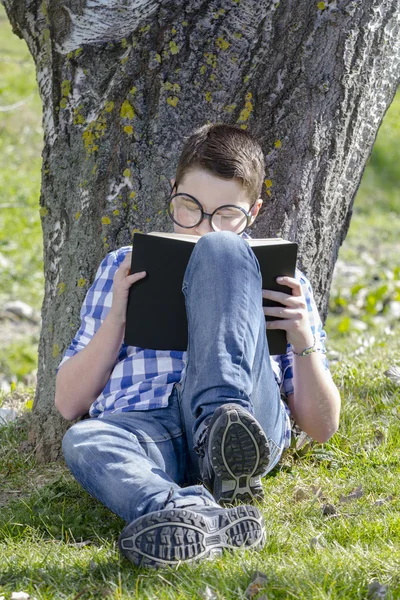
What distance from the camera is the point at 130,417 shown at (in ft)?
8.81

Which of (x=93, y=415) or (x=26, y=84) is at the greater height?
(x=26, y=84)

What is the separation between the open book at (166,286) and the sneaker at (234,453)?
43 centimetres

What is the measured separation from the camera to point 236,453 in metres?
2.25

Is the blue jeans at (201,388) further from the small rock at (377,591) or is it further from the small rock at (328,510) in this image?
the small rock at (377,591)

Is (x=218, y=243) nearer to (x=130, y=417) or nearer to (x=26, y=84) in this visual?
(x=130, y=417)

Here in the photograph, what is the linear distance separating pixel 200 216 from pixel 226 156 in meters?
0.24

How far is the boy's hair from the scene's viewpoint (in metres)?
2.83

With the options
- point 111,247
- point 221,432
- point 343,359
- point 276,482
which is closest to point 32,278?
point 343,359

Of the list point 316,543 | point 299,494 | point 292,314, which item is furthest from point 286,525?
point 292,314

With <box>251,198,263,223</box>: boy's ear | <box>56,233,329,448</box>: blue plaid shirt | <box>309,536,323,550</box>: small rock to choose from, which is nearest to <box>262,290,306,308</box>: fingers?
<box>56,233,329,448</box>: blue plaid shirt

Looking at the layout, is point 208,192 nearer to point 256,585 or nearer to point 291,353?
point 291,353

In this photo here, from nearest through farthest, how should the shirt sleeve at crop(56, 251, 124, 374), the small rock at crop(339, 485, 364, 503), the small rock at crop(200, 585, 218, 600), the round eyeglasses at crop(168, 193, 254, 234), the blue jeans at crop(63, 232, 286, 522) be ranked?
the small rock at crop(200, 585, 218, 600) < the blue jeans at crop(63, 232, 286, 522) < the small rock at crop(339, 485, 364, 503) < the round eyeglasses at crop(168, 193, 254, 234) < the shirt sleeve at crop(56, 251, 124, 374)

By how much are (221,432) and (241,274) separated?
513 mm

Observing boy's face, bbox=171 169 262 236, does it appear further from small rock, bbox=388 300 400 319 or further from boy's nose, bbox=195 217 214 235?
small rock, bbox=388 300 400 319
